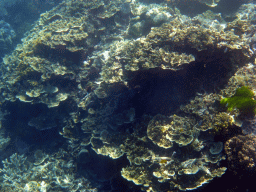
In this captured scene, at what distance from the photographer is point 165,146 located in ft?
13.3

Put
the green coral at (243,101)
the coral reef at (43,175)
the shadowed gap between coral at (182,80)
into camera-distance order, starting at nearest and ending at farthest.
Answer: the green coral at (243,101)
the shadowed gap between coral at (182,80)
the coral reef at (43,175)

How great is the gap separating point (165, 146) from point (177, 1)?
656 cm

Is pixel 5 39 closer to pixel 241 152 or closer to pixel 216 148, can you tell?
pixel 216 148

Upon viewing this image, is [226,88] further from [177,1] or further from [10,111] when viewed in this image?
[10,111]

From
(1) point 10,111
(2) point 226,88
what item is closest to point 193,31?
(2) point 226,88

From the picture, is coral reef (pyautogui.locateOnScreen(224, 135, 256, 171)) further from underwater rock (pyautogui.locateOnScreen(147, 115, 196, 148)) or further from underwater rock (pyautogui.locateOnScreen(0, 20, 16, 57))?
underwater rock (pyautogui.locateOnScreen(0, 20, 16, 57))

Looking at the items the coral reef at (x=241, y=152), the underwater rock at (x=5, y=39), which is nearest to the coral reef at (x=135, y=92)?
the coral reef at (x=241, y=152)

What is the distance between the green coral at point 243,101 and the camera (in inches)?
143

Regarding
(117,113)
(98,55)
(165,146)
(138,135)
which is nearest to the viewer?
(165,146)

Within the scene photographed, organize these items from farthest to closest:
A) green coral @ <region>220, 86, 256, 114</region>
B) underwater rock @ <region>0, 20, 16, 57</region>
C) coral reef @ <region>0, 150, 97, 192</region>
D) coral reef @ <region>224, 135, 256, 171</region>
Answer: underwater rock @ <region>0, 20, 16, 57</region>
coral reef @ <region>0, 150, 97, 192</region>
green coral @ <region>220, 86, 256, 114</region>
coral reef @ <region>224, 135, 256, 171</region>

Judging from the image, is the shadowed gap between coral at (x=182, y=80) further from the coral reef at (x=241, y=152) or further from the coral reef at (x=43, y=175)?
the coral reef at (x=43, y=175)

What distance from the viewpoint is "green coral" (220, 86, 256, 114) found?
3637 millimetres

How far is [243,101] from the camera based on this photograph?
367 centimetres

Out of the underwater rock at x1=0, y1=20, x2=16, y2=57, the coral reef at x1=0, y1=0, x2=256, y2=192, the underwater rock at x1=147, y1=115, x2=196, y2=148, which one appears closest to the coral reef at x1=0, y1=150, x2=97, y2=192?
the coral reef at x1=0, y1=0, x2=256, y2=192
